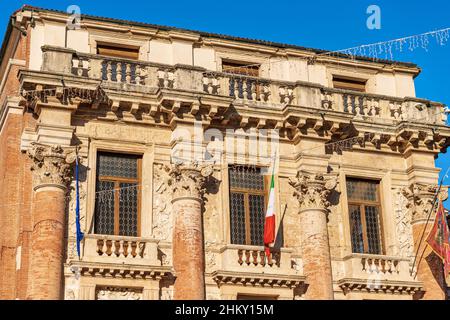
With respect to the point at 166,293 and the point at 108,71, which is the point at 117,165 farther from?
the point at 166,293

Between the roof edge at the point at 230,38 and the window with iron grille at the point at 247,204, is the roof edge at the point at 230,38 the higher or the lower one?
the higher one

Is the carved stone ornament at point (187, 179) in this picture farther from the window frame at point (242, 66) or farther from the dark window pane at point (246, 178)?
the window frame at point (242, 66)

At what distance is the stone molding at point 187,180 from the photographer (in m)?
28.3

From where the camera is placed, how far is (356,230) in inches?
1201

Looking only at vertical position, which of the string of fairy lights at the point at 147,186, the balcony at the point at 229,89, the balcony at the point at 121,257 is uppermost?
the balcony at the point at 229,89

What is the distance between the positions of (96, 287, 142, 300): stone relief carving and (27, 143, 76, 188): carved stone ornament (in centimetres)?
328

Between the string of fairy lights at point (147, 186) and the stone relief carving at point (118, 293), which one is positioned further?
the string of fairy lights at point (147, 186)

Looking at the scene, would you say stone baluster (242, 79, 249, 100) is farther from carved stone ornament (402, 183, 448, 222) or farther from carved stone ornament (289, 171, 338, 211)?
carved stone ornament (402, 183, 448, 222)

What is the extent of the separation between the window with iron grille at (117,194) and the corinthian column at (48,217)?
1239 mm

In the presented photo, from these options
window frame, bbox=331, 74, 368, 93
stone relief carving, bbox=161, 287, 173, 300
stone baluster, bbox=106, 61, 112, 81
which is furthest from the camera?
window frame, bbox=331, 74, 368, 93

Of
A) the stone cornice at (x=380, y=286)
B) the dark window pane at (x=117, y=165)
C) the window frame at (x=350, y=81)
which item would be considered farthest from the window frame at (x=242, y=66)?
the stone cornice at (x=380, y=286)

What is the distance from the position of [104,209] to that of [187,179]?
2.65 m

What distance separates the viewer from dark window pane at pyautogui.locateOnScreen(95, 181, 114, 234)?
2777 cm

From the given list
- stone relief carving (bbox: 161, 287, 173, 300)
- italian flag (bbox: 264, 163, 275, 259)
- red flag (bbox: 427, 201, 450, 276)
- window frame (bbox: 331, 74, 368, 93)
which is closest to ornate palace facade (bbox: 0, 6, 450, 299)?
stone relief carving (bbox: 161, 287, 173, 300)
